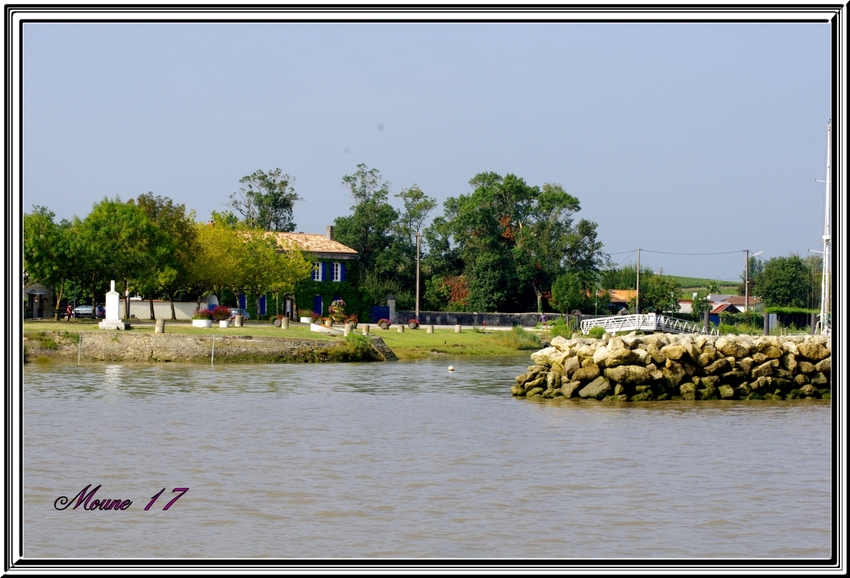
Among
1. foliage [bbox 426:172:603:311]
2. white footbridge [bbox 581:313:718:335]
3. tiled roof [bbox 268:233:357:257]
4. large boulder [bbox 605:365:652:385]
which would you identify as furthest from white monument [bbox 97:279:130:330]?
foliage [bbox 426:172:603:311]

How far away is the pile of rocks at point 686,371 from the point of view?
26.5m

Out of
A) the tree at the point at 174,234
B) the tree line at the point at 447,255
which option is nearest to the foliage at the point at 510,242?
the tree line at the point at 447,255

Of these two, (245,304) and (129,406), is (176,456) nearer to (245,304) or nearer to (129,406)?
(129,406)

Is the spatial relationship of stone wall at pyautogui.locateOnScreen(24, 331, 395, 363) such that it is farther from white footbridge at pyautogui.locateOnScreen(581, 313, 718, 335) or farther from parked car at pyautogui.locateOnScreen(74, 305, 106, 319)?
white footbridge at pyautogui.locateOnScreen(581, 313, 718, 335)

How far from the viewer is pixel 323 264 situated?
70000 mm

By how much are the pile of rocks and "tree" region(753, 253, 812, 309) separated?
59.4 metres

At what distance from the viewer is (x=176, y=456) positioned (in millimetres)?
16531

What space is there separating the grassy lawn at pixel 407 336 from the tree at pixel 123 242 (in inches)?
109

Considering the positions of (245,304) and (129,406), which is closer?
(129,406)

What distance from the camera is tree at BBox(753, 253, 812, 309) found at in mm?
84375
